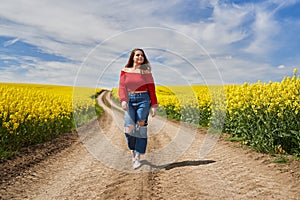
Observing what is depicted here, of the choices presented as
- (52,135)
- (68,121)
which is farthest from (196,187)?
(68,121)

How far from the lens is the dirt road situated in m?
5.23

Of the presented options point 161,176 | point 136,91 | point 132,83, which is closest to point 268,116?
point 161,176

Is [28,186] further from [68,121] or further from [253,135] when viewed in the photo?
[68,121]

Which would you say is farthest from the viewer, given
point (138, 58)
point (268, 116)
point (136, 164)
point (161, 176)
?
point (268, 116)

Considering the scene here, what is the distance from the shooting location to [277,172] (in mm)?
6527

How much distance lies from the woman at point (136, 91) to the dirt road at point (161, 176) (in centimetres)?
90

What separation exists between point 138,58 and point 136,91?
0.69 metres

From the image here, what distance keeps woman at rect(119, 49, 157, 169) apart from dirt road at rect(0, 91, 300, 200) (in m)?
0.90

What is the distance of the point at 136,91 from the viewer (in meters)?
6.53

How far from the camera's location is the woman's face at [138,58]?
6500 millimetres

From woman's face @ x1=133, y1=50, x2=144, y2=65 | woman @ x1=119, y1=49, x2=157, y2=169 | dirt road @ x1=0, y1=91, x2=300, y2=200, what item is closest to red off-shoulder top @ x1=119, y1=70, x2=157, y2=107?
woman @ x1=119, y1=49, x2=157, y2=169

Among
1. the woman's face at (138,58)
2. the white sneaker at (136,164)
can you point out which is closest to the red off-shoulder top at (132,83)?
the woman's face at (138,58)

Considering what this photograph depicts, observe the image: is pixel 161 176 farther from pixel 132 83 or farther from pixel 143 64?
pixel 143 64

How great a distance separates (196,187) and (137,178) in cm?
118
